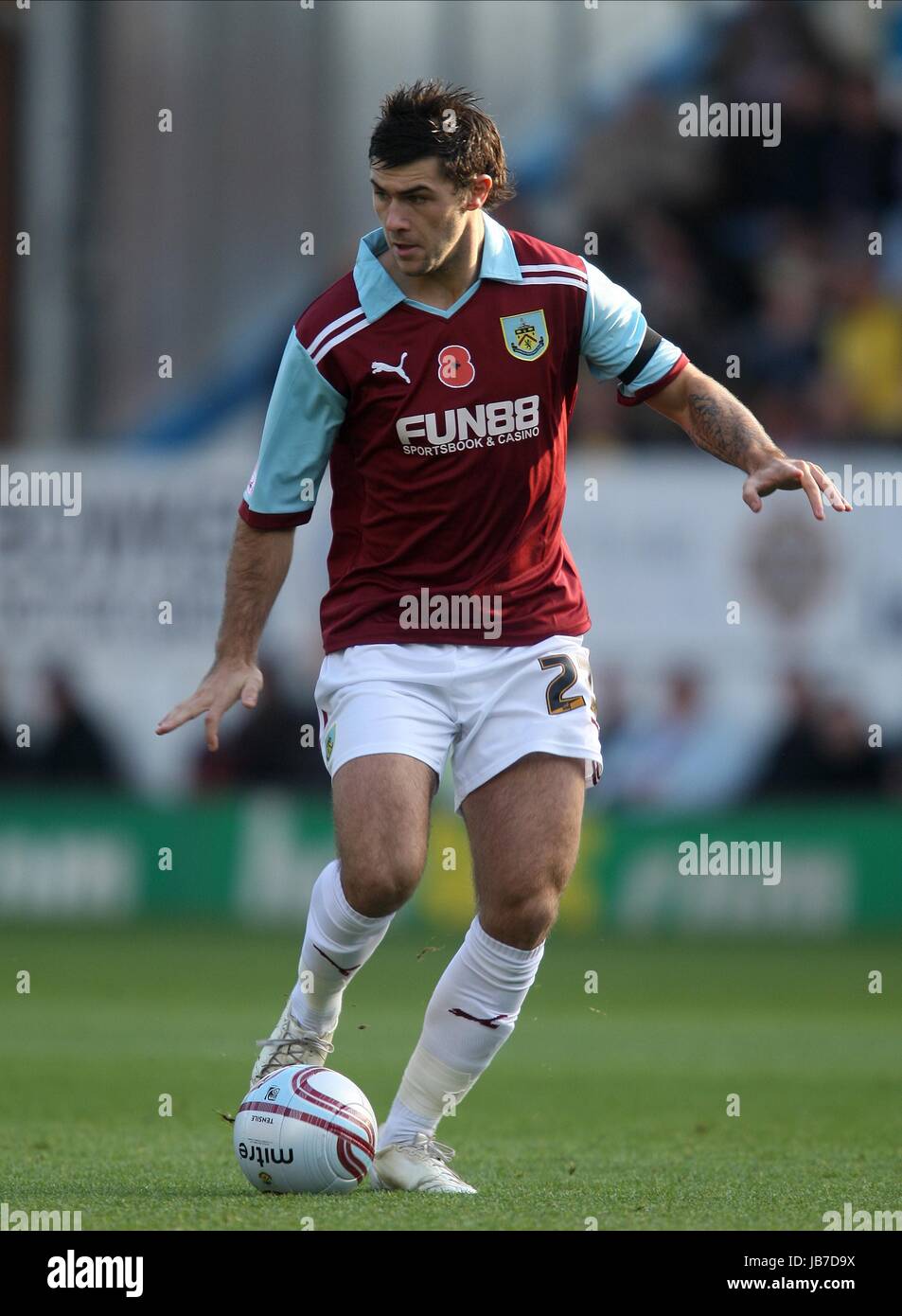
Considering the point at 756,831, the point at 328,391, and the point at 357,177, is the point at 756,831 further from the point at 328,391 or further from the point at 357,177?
the point at 357,177

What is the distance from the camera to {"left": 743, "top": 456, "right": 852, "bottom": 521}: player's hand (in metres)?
5.45

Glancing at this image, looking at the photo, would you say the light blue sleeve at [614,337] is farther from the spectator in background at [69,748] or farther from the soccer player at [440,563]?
the spectator in background at [69,748]

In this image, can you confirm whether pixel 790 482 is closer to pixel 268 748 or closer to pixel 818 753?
pixel 818 753

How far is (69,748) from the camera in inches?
695

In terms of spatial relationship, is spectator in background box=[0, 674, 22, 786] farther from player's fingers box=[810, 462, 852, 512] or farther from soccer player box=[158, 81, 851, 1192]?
player's fingers box=[810, 462, 852, 512]

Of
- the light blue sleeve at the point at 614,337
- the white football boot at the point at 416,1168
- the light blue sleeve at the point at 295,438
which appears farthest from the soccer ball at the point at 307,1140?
the light blue sleeve at the point at 614,337

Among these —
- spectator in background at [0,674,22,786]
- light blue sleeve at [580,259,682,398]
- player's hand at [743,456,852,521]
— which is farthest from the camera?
spectator in background at [0,674,22,786]

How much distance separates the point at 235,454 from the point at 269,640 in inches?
126

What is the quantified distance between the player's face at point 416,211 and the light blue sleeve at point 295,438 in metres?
0.38

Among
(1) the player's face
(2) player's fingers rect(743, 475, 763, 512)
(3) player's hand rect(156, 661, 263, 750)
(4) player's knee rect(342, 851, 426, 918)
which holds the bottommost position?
(4) player's knee rect(342, 851, 426, 918)

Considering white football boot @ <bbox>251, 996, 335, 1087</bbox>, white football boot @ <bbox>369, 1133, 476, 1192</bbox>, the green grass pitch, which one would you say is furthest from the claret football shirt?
the green grass pitch

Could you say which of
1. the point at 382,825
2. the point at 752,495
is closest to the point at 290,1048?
the point at 382,825

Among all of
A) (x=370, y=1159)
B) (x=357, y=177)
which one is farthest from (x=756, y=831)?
(x=357, y=177)

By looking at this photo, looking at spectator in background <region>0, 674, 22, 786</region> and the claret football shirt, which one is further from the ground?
the claret football shirt
